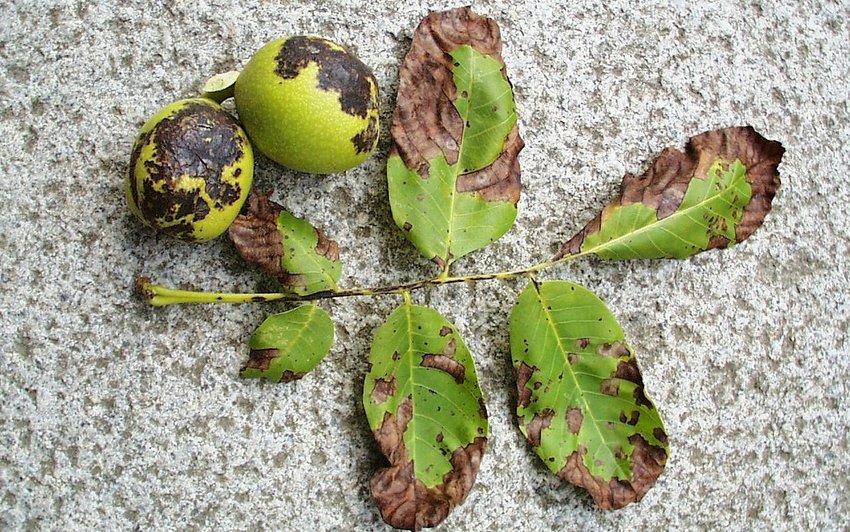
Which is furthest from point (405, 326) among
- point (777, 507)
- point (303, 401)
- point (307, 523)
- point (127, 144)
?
point (777, 507)

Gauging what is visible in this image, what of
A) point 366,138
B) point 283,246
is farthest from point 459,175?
point 283,246

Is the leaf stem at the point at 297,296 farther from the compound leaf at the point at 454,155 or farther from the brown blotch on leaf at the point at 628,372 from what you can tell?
the brown blotch on leaf at the point at 628,372

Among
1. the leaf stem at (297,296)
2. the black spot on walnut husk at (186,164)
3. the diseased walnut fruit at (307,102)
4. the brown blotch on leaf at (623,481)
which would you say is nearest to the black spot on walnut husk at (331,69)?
the diseased walnut fruit at (307,102)

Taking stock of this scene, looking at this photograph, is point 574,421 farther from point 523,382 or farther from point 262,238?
point 262,238

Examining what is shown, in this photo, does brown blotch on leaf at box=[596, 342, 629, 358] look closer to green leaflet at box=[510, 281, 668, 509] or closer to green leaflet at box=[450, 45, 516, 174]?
green leaflet at box=[510, 281, 668, 509]

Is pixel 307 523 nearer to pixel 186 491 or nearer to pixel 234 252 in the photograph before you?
pixel 186 491

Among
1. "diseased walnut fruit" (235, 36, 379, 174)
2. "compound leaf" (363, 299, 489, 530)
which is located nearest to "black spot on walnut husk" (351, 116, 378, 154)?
"diseased walnut fruit" (235, 36, 379, 174)
